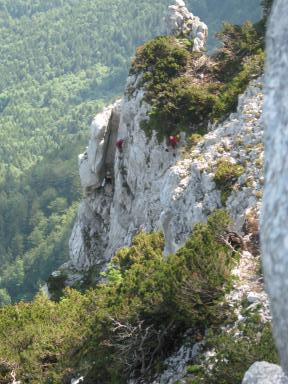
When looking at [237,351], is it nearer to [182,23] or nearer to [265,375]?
[265,375]

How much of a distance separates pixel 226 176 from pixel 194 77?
1368 cm

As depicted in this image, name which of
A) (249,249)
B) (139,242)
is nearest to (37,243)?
(139,242)

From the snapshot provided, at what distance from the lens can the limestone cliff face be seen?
1933 cm

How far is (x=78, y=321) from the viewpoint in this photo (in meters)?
17.5

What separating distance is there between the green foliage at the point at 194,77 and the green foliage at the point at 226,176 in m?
6.24

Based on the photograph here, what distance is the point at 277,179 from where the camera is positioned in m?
5.27

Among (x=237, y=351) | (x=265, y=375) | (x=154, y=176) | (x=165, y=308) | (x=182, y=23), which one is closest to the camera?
(x=265, y=375)

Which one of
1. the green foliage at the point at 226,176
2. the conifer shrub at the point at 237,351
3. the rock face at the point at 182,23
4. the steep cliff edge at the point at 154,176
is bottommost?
the conifer shrub at the point at 237,351

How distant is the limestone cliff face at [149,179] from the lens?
1933 centimetres

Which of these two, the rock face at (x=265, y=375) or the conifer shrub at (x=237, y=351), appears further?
the conifer shrub at (x=237, y=351)

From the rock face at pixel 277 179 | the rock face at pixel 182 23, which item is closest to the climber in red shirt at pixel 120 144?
the rock face at pixel 182 23

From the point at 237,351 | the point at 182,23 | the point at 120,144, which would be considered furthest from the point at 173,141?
the point at 237,351

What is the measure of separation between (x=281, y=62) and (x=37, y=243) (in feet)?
474

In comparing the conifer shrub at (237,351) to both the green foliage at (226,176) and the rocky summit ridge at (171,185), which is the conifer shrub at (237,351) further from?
the green foliage at (226,176)
